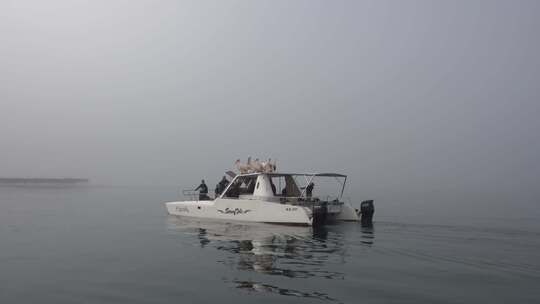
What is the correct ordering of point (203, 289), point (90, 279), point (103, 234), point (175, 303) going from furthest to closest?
point (103, 234) → point (90, 279) → point (203, 289) → point (175, 303)

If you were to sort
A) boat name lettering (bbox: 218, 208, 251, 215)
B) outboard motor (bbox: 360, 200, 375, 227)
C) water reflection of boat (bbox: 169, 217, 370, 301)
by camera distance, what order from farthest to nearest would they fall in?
outboard motor (bbox: 360, 200, 375, 227)
boat name lettering (bbox: 218, 208, 251, 215)
water reflection of boat (bbox: 169, 217, 370, 301)

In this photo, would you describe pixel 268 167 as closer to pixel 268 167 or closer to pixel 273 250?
pixel 268 167

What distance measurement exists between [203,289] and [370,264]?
6.42 metres

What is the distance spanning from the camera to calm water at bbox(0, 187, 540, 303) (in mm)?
11617

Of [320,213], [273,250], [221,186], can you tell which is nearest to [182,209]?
[221,186]

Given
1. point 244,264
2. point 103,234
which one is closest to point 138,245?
point 103,234

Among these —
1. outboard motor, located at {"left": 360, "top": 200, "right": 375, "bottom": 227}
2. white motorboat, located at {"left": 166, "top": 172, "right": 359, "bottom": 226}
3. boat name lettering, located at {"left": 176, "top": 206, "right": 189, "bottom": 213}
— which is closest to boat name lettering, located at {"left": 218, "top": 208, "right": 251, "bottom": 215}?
white motorboat, located at {"left": 166, "top": 172, "right": 359, "bottom": 226}

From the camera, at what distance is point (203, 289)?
12.1 m

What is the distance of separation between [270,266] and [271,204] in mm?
11030

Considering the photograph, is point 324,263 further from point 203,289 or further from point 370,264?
point 203,289

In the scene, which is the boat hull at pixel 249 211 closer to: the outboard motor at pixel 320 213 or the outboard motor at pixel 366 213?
the outboard motor at pixel 320 213

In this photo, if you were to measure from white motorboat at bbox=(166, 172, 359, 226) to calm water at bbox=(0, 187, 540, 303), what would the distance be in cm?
92

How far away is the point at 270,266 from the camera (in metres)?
15.2

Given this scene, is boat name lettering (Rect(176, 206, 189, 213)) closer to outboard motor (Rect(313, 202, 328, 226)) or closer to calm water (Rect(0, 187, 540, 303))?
calm water (Rect(0, 187, 540, 303))
